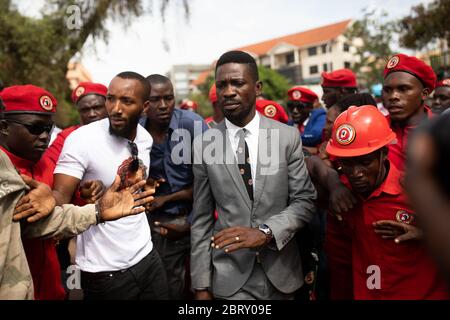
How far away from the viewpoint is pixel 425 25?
11516 mm

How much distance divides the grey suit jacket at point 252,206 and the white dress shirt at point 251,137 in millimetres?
32

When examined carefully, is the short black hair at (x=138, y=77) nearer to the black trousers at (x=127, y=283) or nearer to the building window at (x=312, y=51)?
the black trousers at (x=127, y=283)

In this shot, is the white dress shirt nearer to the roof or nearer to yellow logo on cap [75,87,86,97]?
yellow logo on cap [75,87,86,97]

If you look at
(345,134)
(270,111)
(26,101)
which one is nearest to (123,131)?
(26,101)

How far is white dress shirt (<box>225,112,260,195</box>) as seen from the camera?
249 cm

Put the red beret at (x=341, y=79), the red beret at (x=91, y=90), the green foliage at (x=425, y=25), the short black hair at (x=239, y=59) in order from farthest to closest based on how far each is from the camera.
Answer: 1. the green foliage at (x=425, y=25)
2. the red beret at (x=341, y=79)
3. the red beret at (x=91, y=90)
4. the short black hair at (x=239, y=59)

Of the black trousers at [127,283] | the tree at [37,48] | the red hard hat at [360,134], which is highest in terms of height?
the tree at [37,48]

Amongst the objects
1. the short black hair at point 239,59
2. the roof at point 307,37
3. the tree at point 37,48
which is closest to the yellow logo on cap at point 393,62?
the short black hair at point 239,59

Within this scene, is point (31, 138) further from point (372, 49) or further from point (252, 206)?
point (372, 49)

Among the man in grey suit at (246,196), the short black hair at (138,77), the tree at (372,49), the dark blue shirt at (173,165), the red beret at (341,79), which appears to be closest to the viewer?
the man in grey suit at (246,196)

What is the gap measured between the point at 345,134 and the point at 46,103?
179cm

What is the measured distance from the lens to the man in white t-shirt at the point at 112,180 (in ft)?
8.31

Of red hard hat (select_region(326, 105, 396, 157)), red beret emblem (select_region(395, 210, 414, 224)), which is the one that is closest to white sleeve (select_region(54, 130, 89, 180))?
red hard hat (select_region(326, 105, 396, 157))
